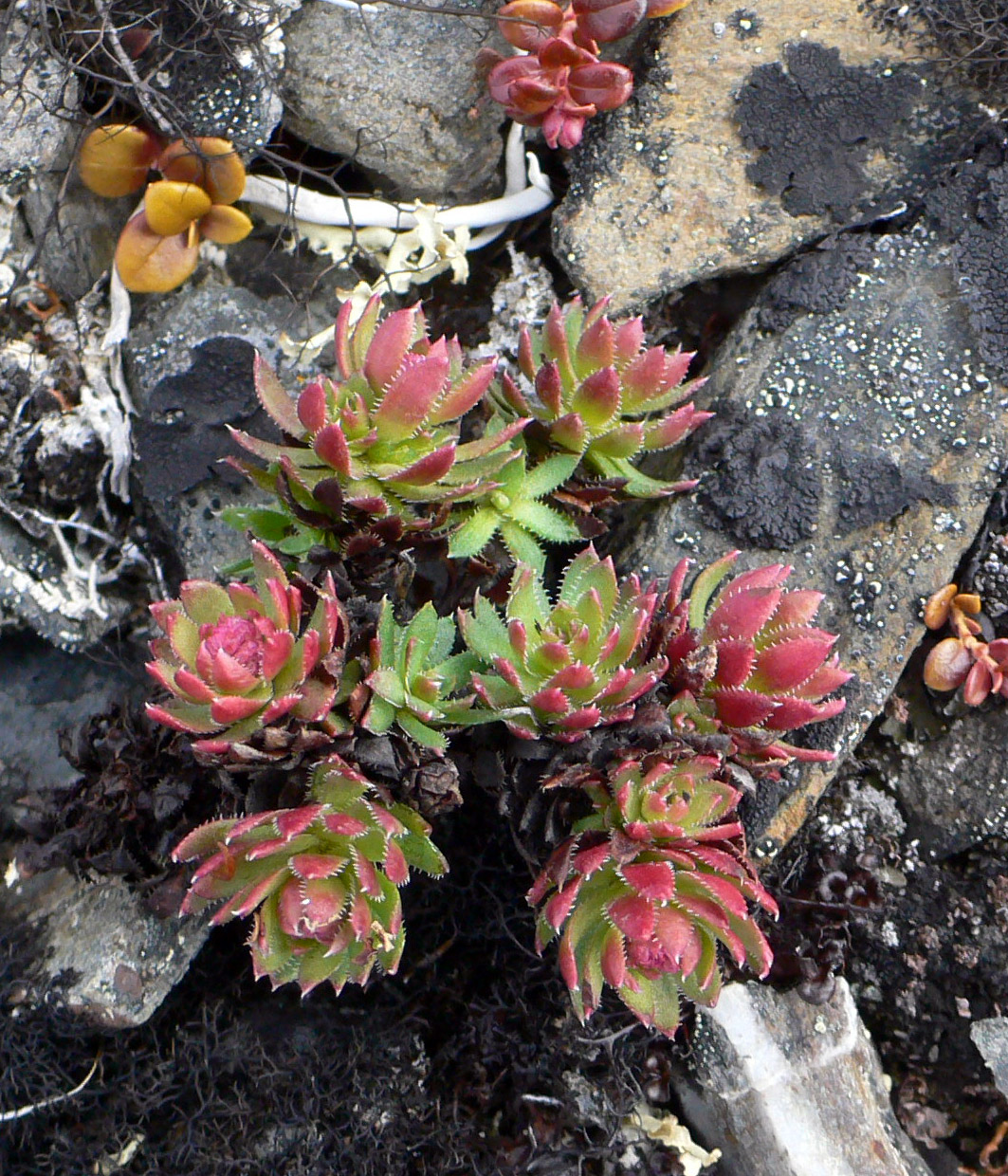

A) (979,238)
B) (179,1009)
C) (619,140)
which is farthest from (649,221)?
(179,1009)

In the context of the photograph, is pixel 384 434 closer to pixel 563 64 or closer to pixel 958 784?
pixel 563 64

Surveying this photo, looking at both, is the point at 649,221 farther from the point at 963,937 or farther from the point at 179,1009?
the point at 179,1009

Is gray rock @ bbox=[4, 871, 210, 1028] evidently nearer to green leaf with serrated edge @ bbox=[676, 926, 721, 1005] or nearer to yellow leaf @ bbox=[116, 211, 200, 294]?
green leaf with serrated edge @ bbox=[676, 926, 721, 1005]

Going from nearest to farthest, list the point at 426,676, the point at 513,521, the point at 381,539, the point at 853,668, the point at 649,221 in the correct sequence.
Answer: the point at 426,676, the point at 381,539, the point at 513,521, the point at 853,668, the point at 649,221

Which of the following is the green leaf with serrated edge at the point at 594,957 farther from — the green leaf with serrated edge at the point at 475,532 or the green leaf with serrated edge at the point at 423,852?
the green leaf with serrated edge at the point at 475,532

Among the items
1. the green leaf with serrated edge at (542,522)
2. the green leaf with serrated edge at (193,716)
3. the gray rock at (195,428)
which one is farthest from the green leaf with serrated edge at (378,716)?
the gray rock at (195,428)

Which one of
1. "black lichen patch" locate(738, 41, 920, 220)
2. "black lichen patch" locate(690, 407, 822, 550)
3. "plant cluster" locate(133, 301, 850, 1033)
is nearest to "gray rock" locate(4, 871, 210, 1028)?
"plant cluster" locate(133, 301, 850, 1033)
